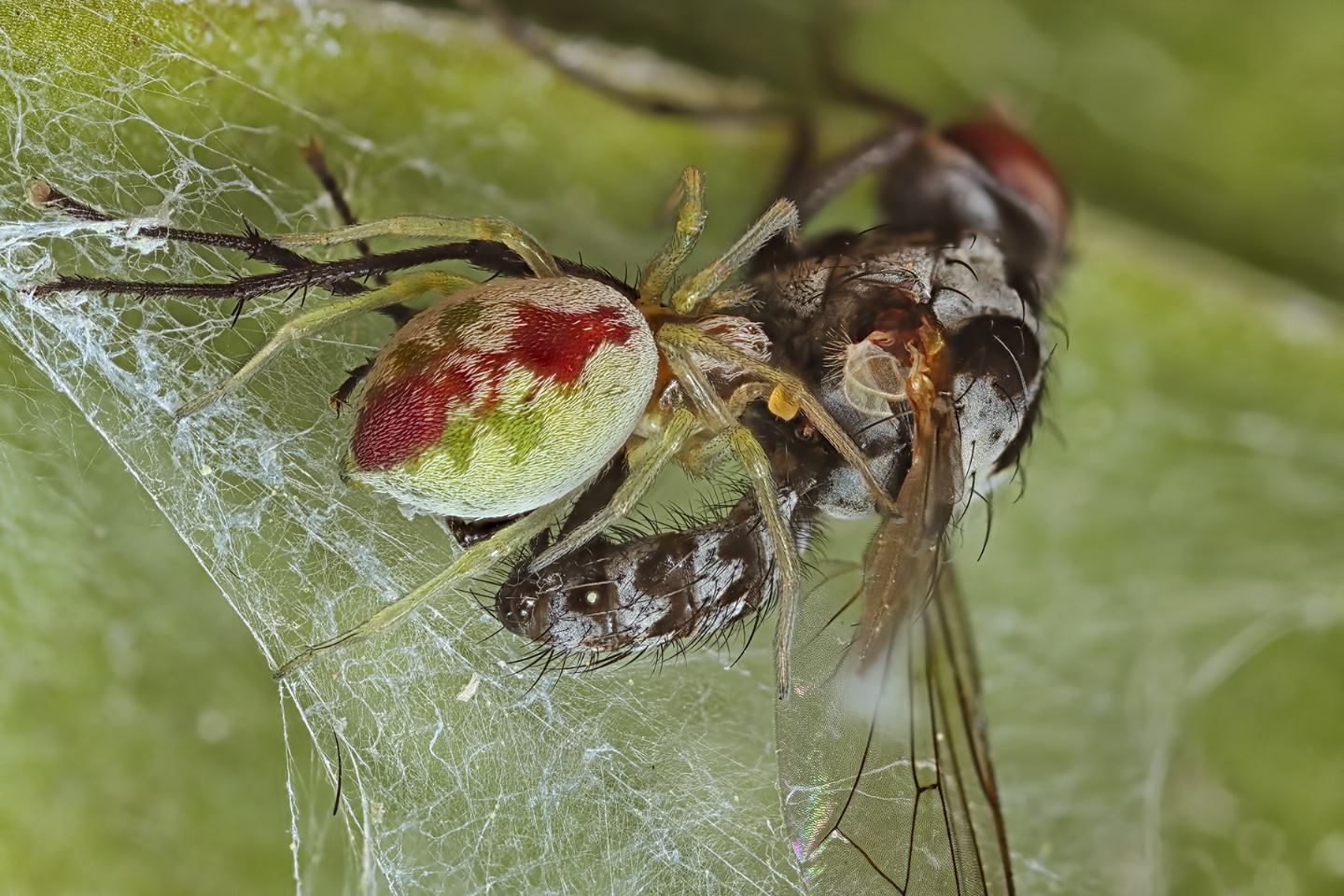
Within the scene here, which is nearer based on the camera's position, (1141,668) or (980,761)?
(980,761)

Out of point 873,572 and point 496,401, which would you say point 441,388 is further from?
point 873,572

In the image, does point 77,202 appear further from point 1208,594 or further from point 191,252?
point 1208,594

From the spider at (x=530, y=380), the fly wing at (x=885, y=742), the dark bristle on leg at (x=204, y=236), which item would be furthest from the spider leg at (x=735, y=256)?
the dark bristle on leg at (x=204, y=236)

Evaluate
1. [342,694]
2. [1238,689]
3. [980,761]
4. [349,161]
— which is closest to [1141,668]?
[1238,689]

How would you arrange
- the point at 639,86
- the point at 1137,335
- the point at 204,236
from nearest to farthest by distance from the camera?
1. the point at 204,236
2. the point at 639,86
3. the point at 1137,335

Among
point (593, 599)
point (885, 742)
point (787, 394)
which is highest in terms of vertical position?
point (787, 394)

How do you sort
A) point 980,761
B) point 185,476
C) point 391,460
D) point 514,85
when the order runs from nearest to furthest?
point 391,460, point 185,476, point 980,761, point 514,85

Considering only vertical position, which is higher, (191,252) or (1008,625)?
(191,252)

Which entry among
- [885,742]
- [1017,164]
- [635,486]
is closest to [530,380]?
[635,486]
